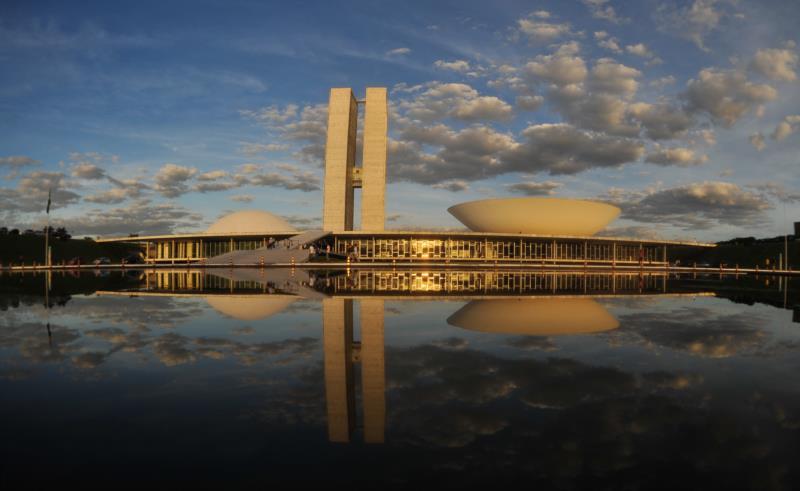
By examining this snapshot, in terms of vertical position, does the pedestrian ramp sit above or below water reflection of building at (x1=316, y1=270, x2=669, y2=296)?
above

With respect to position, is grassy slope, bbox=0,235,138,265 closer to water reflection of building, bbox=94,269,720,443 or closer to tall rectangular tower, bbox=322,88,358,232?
tall rectangular tower, bbox=322,88,358,232

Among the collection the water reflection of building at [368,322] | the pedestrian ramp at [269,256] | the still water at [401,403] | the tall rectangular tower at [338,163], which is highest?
the tall rectangular tower at [338,163]

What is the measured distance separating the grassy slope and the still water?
89.1 meters

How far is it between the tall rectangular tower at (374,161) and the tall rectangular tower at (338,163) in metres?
2.46

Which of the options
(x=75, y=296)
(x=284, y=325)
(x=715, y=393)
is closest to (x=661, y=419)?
(x=715, y=393)

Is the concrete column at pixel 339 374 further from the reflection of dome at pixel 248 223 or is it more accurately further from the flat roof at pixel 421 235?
the reflection of dome at pixel 248 223

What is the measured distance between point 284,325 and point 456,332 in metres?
3.43

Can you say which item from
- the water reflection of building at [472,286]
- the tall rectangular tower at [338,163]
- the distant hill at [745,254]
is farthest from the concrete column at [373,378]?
the distant hill at [745,254]

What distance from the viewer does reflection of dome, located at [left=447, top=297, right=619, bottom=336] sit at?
399 inches

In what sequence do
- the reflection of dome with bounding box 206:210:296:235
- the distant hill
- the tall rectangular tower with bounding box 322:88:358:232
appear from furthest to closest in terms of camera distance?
the distant hill, the reflection of dome with bounding box 206:210:296:235, the tall rectangular tower with bounding box 322:88:358:232

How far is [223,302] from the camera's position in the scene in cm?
1514

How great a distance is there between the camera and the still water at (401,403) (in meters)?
3.61

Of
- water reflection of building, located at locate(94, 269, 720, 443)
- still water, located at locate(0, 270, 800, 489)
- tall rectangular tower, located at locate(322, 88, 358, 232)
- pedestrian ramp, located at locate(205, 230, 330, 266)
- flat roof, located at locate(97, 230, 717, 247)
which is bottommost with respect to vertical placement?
still water, located at locate(0, 270, 800, 489)

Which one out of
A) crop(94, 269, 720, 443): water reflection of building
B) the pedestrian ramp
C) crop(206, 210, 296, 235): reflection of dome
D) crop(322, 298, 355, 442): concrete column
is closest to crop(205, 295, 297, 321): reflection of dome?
crop(94, 269, 720, 443): water reflection of building
